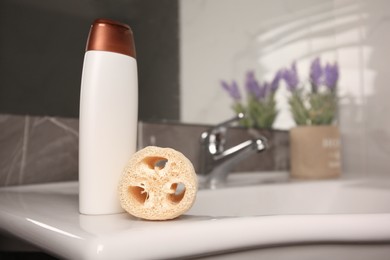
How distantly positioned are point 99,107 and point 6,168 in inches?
13.1

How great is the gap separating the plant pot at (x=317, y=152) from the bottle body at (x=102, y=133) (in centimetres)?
66

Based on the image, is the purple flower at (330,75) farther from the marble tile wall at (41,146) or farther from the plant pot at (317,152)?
the marble tile wall at (41,146)

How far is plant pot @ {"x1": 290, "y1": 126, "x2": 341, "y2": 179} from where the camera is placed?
92 cm

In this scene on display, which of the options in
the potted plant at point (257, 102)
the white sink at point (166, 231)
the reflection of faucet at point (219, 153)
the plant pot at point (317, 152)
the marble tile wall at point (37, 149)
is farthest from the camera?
the potted plant at point (257, 102)

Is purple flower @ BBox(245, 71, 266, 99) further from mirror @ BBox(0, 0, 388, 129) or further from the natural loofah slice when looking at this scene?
the natural loofah slice

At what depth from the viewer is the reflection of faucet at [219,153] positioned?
2.54 feet

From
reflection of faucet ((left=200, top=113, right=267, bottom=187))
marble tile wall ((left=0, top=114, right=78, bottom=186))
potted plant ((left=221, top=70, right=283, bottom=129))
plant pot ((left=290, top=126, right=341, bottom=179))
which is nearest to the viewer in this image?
marble tile wall ((left=0, top=114, right=78, bottom=186))

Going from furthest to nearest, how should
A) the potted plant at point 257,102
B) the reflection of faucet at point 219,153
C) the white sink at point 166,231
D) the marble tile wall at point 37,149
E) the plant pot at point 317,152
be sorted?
the potted plant at point 257,102
the plant pot at point 317,152
the reflection of faucet at point 219,153
the marble tile wall at point 37,149
the white sink at point 166,231

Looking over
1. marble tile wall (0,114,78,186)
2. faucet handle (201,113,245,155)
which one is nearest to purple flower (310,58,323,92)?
faucet handle (201,113,245,155)

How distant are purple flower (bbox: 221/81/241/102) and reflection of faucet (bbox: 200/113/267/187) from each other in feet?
0.67

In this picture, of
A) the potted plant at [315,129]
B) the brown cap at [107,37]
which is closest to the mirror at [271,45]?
the potted plant at [315,129]

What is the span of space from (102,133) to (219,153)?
466mm

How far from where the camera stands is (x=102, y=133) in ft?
1.19

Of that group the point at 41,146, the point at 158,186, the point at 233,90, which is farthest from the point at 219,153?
the point at 158,186
